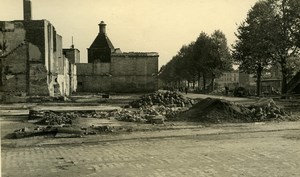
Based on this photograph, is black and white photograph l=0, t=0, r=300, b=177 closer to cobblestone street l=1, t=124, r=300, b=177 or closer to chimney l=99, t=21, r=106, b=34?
cobblestone street l=1, t=124, r=300, b=177

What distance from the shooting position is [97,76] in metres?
61.1

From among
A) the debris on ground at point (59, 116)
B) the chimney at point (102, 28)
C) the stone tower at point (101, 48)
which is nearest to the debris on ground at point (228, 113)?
the debris on ground at point (59, 116)

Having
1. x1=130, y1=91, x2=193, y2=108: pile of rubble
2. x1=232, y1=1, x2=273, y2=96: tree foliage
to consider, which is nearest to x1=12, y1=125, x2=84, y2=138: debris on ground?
x1=130, y1=91, x2=193, y2=108: pile of rubble

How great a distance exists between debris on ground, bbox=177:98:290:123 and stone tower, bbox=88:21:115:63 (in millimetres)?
52727

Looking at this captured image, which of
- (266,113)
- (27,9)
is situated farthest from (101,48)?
(266,113)

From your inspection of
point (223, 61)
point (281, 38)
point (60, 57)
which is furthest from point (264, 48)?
point (60, 57)

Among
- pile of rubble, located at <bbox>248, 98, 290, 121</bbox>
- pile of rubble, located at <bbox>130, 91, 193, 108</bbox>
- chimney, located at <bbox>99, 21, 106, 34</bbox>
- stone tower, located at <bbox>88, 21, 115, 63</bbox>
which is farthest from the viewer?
chimney, located at <bbox>99, 21, 106, 34</bbox>

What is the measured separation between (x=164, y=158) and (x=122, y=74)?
5092cm

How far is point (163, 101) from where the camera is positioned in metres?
29.6

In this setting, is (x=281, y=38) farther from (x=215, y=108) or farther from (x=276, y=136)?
(x=276, y=136)

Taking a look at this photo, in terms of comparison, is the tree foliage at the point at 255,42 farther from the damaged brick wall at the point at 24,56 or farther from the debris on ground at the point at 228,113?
the damaged brick wall at the point at 24,56

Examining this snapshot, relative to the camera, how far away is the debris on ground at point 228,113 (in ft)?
62.1

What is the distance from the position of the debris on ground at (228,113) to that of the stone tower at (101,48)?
5273 cm

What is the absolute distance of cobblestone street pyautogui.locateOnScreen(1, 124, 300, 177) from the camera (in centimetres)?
782
